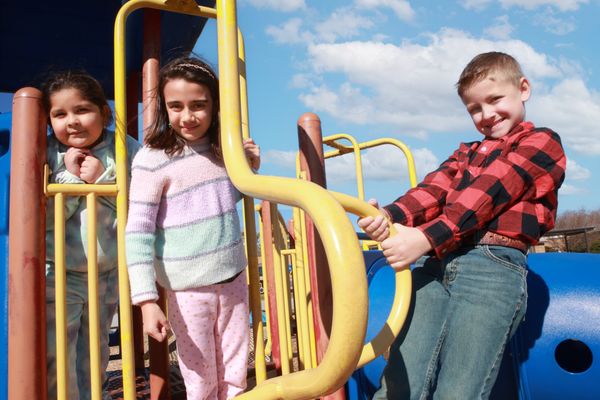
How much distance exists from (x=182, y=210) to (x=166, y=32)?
1.94 meters

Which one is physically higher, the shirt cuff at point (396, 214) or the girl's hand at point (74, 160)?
the girl's hand at point (74, 160)

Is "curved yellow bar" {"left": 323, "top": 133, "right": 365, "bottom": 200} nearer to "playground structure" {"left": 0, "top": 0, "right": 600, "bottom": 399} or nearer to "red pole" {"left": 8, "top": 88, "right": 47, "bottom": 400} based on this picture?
"playground structure" {"left": 0, "top": 0, "right": 600, "bottom": 399}

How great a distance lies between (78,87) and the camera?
1.81m

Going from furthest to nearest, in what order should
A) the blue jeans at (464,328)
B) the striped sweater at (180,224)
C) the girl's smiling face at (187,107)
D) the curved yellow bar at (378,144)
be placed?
1. the curved yellow bar at (378,144)
2. the girl's smiling face at (187,107)
3. the striped sweater at (180,224)
4. the blue jeans at (464,328)

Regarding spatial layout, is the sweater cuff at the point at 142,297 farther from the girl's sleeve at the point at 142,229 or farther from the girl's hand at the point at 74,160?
the girl's hand at the point at 74,160

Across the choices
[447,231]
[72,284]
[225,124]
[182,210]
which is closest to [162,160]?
[182,210]

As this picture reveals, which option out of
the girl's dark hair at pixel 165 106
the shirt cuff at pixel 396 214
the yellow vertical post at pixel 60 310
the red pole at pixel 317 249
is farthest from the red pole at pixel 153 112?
the shirt cuff at pixel 396 214

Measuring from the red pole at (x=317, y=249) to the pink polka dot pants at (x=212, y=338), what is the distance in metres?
0.29

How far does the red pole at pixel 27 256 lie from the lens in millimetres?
1496

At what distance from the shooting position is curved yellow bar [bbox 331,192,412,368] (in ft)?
4.26

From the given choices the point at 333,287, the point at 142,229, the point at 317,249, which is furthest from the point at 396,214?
the point at 333,287

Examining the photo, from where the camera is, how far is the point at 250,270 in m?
1.76

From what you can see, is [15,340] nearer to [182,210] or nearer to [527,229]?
[182,210]

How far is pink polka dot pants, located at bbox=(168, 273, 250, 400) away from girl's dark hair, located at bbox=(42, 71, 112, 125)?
76cm
